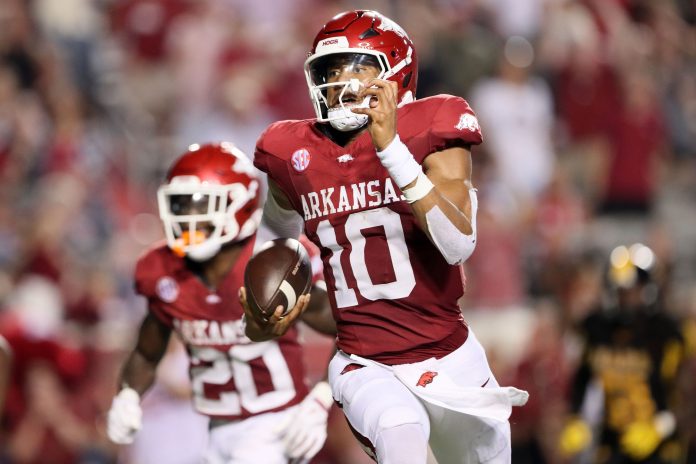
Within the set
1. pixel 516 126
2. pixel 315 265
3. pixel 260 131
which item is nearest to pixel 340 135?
pixel 315 265

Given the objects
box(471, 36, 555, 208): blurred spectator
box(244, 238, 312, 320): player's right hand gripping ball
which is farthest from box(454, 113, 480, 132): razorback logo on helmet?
box(471, 36, 555, 208): blurred spectator

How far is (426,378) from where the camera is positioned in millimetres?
3957

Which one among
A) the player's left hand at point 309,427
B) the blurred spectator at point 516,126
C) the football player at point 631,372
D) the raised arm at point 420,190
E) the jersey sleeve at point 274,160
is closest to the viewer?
the raised arm at point 420,190

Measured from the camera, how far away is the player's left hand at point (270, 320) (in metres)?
4.02

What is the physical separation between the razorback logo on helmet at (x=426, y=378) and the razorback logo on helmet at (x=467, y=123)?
0.73m

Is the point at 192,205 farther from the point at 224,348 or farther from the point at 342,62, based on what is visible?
the point at 342,62

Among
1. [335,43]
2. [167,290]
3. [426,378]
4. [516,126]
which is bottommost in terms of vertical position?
[516,126]

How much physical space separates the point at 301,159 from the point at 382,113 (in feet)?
1.55

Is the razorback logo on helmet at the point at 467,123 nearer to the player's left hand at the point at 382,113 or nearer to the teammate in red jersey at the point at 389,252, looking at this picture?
the teammate in red jersey at the point at 389,252

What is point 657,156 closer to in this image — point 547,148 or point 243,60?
point 547,148

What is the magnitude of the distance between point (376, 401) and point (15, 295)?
17.5ft

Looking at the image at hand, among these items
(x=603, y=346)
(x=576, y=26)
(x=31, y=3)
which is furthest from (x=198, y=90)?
(x=603, y=346)

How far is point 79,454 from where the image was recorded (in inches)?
317

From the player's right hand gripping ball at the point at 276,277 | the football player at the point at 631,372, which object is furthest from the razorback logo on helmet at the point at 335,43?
the football player at the point at 631,372
